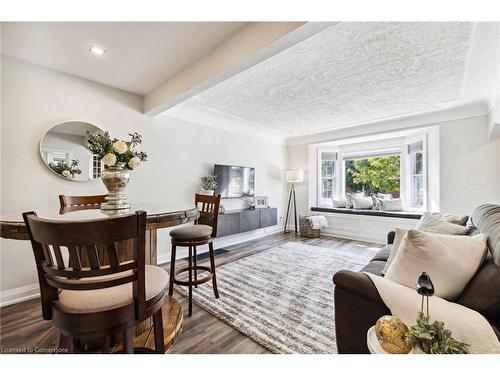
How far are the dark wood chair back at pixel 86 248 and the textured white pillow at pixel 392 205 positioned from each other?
195 inches

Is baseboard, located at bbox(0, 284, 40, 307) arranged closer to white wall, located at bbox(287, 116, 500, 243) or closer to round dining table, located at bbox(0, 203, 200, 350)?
round dining table, located at bbox(0, 203, 200, 350)

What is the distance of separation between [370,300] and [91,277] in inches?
50.0

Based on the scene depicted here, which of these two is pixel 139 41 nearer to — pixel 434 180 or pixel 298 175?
pixel 298 175

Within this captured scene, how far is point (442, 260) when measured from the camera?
1073 mm

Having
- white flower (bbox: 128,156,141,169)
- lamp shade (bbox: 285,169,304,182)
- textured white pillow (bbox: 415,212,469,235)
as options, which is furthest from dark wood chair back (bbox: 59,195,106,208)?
lamp shade (bbox: 285,169,304,182)

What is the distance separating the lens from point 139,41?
6.22ft

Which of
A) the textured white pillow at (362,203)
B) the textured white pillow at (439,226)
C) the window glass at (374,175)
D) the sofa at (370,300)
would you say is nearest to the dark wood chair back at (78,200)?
the sofa at (370,300)

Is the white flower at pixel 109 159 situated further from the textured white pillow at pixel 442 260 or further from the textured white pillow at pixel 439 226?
the textured white pillow at pixel 439 226

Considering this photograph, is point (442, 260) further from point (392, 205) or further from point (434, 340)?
point (392, 205)

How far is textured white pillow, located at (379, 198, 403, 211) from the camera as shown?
4.49 m

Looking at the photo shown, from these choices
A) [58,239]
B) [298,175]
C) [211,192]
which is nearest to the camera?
[58,239]

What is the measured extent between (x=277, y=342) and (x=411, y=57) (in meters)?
2.85
